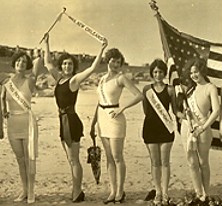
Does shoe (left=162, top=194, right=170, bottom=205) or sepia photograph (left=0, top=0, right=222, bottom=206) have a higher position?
sepia photograph (left=0, top=0, right=222, bottom=206)

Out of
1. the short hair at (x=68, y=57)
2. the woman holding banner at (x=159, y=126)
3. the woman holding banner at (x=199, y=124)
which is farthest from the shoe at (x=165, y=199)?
the short hair at (x=68, y=57)

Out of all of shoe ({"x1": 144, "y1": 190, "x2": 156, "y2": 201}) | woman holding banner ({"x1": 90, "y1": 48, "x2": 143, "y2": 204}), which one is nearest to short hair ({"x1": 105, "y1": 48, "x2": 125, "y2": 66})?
woman holding banner ({"x1": 90, "y1": 48, "x2": 143, "y2": 204})

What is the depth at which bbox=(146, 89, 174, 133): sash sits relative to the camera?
101 inches

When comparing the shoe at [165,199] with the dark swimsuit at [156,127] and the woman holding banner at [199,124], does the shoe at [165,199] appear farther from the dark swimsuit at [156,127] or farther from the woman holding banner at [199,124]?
the dark swimsuit at [156,127]

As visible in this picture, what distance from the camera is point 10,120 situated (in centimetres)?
258

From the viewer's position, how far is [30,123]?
8.49 ft

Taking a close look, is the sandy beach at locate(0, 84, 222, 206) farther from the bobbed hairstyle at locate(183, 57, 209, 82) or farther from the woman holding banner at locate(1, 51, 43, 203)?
the bobbed hairstyle at locate(183, 57, 209, 82)

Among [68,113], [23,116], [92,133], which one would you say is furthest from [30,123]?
[92,133]

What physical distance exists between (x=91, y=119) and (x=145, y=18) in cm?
55

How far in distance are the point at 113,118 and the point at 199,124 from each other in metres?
0.41

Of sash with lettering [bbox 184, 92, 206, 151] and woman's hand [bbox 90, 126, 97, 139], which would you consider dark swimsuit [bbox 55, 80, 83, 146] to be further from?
sash with lettering [bbox 184, 92, 206, 151]

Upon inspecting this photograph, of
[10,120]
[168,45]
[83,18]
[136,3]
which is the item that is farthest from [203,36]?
[10,120]

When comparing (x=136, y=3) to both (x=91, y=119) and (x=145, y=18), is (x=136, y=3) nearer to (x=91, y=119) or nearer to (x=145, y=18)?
(x=145, y=18)

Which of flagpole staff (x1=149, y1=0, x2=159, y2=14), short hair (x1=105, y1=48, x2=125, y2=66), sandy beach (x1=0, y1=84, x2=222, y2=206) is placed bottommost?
sandy beach (x1=0, y1=84, x2=222, y2=206)
